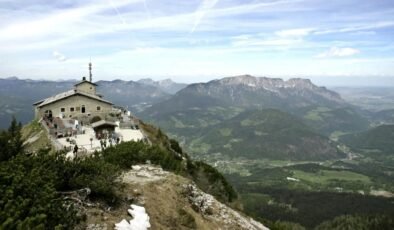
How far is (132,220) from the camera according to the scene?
58.0 feet

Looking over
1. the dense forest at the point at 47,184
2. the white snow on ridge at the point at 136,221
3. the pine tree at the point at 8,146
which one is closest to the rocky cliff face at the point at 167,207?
the white snow on ridge at the point at 136,221

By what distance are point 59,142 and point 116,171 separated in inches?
908

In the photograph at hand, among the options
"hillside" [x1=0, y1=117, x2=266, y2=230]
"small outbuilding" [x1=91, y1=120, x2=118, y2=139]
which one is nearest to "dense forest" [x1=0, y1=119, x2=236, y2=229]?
"hillside" [x1=0, y1=117, x2=266, y2=230]

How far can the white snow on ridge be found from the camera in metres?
16.7

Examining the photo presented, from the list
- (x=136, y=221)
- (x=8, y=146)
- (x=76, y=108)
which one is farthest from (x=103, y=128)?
(x=136, y=221)

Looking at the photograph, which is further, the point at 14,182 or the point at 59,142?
the point at 59,142

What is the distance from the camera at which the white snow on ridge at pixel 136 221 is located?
16.7 meters

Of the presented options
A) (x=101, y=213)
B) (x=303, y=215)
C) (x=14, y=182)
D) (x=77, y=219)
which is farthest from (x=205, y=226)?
(x=303, y=215)

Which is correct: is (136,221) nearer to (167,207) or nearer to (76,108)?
(167,207)

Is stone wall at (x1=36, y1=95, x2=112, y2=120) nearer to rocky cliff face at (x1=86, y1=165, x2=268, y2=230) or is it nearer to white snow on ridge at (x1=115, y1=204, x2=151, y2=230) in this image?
rocky cliff face at (x1=86, y1=165, x2=268, y2=230)

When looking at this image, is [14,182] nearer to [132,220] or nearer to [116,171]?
[132,220]

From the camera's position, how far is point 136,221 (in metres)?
17.7

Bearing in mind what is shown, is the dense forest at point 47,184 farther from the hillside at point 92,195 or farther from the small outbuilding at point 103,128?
the small outbuilding at point 103,128

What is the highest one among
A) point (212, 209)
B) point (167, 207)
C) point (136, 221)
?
point (136, 221)
